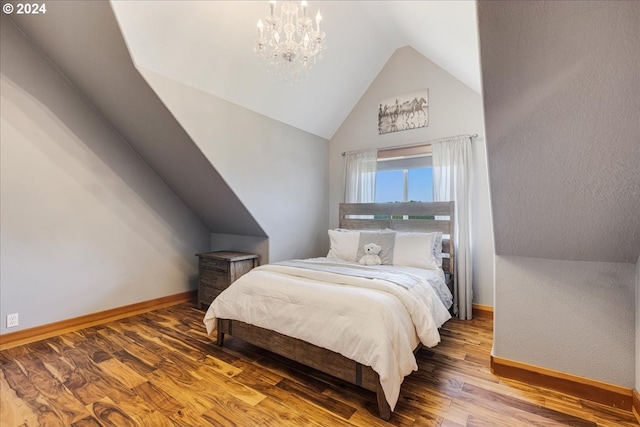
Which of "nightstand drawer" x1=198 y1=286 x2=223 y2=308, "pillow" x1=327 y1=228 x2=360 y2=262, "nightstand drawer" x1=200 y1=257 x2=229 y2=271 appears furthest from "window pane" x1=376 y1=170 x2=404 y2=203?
"nightstand drawer" x1=198 y1=286 x2=223 y2=308

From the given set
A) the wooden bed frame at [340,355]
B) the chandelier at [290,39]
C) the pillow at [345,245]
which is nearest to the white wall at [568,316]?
the wooden bed frame at [340,355]

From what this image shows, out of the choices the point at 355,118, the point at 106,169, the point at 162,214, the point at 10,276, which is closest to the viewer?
the point at 10,276

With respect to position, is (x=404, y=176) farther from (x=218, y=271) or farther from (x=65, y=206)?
(x=65, y=206)

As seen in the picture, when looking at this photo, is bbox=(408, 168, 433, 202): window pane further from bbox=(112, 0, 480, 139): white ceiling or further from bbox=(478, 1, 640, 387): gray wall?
bbox=(478, 1, 640, 387): gray wall

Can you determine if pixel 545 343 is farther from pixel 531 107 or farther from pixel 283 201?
pixel 283 201

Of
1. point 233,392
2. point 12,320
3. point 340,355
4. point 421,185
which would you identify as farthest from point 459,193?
point 12,320

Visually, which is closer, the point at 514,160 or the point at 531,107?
the point at 531,107

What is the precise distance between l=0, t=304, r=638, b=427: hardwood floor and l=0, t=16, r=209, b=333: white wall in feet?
1.84

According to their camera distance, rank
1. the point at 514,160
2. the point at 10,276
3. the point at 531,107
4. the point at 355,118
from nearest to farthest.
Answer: the point at 531,107 < the point at 514,160 < the point at 10,276 < the point at 355,118

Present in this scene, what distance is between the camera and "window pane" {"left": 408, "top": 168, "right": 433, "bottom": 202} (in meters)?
3.59

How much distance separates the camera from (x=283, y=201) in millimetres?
3684

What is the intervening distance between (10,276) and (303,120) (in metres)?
3.35

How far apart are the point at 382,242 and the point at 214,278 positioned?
2016 millimetres

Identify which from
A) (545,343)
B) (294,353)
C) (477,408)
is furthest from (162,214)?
(545,343)
